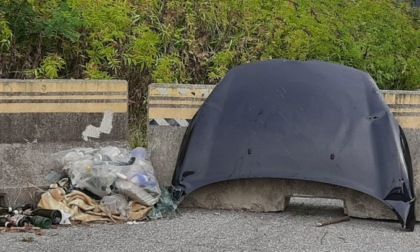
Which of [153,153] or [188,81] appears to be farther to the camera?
[188,81]

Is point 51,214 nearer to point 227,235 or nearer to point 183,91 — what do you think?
point 227,235

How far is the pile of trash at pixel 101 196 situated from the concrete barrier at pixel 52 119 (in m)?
0.62

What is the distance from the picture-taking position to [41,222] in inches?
256

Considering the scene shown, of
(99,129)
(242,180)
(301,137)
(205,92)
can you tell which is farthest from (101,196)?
(301,137)

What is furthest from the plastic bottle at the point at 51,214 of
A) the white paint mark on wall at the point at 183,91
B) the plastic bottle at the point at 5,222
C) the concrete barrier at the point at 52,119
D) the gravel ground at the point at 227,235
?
the white paint mark on wall at the point at 183,91

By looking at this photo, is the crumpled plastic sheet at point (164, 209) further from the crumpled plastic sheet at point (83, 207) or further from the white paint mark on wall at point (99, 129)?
the white paint mark on wall at point (99, 129)

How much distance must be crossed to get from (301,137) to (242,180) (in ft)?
2.41

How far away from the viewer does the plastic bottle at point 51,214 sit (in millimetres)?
6605

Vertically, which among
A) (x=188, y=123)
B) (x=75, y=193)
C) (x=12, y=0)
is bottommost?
(x=75, y=193)

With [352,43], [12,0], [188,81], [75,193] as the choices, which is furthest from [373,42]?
[75,193]

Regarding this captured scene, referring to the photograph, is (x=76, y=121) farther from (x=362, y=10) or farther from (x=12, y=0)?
(x=362, y=10)

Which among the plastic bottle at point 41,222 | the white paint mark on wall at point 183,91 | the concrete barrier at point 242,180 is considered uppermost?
the white paint mark on wall at point 183,91

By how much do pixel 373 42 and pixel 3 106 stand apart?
831 centimetres

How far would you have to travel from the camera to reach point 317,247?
604 cm
